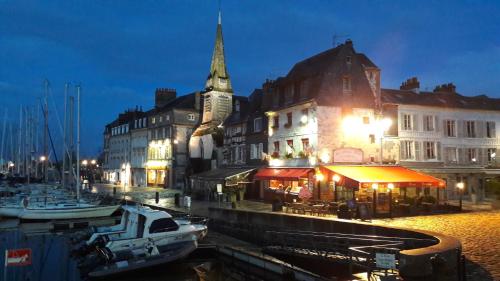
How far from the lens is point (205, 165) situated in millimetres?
50656

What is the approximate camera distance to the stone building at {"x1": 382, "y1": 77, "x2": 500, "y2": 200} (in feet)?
107

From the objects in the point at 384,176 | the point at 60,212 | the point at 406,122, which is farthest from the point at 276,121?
the point at 60,212

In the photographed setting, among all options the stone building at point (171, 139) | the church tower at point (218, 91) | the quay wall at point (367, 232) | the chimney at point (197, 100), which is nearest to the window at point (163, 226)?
the quay wall at point (367, 232)

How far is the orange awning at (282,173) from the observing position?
28775mm

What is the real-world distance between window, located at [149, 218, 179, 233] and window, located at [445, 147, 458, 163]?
24370 millimetres

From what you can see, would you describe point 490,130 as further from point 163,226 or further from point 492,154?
point 163,226

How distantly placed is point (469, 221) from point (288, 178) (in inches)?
473

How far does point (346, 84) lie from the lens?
31.3 meters

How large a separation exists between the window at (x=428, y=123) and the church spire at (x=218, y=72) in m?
24.2

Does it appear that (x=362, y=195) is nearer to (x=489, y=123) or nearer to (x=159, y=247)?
(x=159, y=247)

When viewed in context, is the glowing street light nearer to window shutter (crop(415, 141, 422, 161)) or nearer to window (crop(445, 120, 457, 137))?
window shutter (crop(415, 141, 422, 161))

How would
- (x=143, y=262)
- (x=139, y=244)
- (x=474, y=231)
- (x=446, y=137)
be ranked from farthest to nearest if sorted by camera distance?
(x=446, y=137), (x=139, y=244), (x=474, y=231), (x=143, y=262)

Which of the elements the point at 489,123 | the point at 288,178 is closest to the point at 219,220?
the point at 288,178

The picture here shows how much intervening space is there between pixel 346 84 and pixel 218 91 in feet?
71.9
